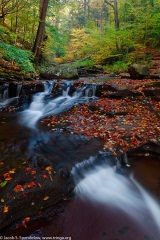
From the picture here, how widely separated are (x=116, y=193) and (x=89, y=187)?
2.11 feet

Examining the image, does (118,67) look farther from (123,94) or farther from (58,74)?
(123,94)

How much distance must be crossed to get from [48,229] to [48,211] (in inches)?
12.6

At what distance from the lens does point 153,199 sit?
375 cm

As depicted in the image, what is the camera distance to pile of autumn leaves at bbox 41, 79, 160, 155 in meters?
5.47


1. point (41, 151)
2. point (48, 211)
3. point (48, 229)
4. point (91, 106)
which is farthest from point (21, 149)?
point (91, 106)

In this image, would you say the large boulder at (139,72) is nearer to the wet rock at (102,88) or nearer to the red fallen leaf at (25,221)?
the wet rock at (102,88)

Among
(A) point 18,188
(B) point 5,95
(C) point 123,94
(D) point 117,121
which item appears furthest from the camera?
(B) point 5,95

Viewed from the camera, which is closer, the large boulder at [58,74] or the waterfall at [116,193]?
the waterfall at [116,193]

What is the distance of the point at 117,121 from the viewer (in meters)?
6.80

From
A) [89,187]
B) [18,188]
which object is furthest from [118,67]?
[18,188]

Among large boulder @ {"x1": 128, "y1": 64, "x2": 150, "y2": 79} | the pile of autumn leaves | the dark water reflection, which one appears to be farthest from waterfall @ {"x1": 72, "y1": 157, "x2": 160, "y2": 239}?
large boulder @ {"x1": 128, "y1": 64, "x2": 150, "y2": 79}

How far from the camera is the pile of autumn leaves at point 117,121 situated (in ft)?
18.0

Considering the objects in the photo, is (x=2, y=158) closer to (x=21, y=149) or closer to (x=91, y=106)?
(x=21, y=149)

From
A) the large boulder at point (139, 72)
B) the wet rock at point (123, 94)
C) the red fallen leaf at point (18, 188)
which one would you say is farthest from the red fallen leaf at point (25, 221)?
the large boulder at point (139, 72)
